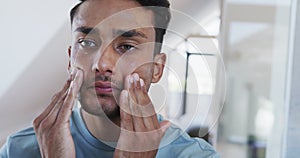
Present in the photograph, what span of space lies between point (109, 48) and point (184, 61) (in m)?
0.21

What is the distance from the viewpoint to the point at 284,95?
1.22 metres

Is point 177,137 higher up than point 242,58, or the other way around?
point 242,58

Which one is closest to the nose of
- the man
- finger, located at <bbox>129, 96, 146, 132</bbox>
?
the man

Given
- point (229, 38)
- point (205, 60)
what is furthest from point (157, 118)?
point (229, 38)

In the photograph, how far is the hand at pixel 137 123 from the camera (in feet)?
3.13

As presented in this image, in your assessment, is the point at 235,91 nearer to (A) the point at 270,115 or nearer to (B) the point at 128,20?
(A) the point at 270,115

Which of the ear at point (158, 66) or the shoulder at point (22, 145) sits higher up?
the ear at point (158, 66)

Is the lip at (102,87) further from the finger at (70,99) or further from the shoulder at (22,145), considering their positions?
the shoulder at (22,145)

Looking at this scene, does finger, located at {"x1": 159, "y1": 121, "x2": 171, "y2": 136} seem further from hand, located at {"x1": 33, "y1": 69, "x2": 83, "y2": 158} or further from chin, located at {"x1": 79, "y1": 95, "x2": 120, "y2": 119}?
hand, located at {"x1": 33, "y1": 69, "x2": 83, "y2": 158}

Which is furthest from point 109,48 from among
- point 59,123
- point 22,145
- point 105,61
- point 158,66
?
point 22,145

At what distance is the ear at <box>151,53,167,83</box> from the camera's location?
967 millimetres

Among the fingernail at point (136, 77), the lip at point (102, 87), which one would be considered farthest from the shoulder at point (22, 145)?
the fingernail at point (136, 77)

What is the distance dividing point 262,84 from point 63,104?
66 cm

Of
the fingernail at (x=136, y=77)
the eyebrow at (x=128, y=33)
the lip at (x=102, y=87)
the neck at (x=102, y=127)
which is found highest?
the eyebrow at (x=128, y=33)
